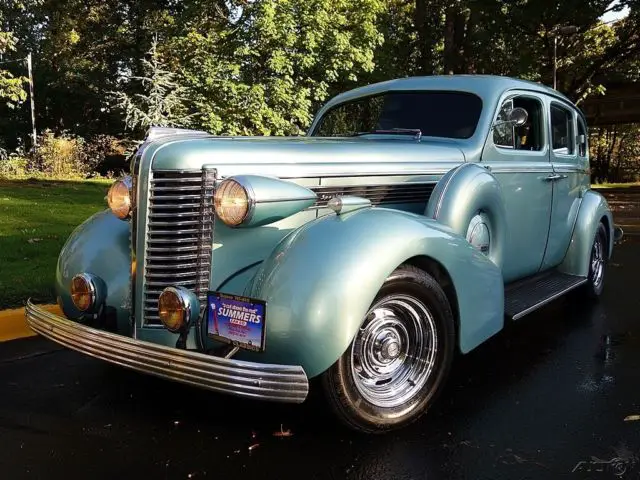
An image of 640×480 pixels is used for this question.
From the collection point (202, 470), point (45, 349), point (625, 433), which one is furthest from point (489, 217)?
point (45, 349)

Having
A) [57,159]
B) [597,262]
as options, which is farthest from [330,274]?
[57,159]

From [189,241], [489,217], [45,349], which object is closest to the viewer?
[189,241]

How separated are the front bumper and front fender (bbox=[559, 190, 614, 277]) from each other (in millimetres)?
3446

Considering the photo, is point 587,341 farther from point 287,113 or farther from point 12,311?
point 287,113

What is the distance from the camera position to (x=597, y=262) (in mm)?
5883

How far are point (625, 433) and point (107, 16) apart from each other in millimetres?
29856

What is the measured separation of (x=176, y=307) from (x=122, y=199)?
82 centimetres

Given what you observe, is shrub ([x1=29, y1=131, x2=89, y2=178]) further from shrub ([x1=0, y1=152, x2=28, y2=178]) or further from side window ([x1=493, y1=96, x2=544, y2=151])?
side window ([x1=493, y1=96, x2=544, y2=151])

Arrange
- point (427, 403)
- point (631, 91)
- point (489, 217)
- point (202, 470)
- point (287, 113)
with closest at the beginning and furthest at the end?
point (202, 470), point (427, 403), point (489, 217), point (287, 113), point (631, 91)

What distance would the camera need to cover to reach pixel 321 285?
103 inches

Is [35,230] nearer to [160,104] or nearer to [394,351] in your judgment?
[394,351]

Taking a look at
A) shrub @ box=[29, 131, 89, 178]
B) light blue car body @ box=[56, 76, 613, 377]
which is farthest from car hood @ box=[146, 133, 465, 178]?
shrub @ box=[29, 131, 89, 178]

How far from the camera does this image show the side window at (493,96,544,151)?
172 inches

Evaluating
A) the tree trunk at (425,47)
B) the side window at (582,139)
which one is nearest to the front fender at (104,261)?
the side window at (582,139)
